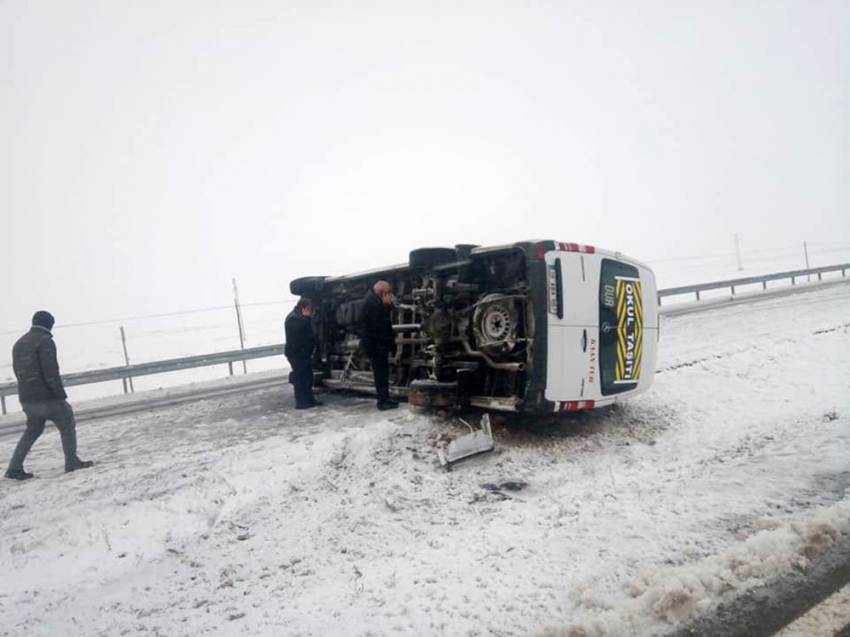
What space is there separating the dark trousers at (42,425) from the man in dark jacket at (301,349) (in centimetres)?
253

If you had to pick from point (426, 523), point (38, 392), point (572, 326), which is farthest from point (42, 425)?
point (572, 326)

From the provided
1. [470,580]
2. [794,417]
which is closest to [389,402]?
[470,580]

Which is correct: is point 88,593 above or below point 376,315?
below

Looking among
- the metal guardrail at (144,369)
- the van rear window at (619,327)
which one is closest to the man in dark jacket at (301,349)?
the van rear window at (619,327)

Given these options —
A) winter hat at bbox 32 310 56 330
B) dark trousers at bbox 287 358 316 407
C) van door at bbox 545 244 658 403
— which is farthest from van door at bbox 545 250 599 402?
winter hat at bbox 32 310 56 330

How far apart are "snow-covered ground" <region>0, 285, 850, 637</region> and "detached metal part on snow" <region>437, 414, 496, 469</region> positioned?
10 centimetres

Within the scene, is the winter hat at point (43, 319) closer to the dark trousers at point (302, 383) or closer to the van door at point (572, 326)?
the dark trousers at point (302, 383)

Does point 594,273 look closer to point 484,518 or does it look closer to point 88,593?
point 484,518

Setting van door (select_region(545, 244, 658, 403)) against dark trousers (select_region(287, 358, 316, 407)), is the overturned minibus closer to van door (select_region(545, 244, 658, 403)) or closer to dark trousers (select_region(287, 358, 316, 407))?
van door (select_region(545, 244, 658, 403))

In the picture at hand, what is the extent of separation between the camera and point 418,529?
3.44 meters

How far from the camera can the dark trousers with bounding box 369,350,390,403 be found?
20.0 ft

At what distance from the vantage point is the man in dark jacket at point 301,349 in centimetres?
690

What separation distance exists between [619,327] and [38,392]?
18.7 ft

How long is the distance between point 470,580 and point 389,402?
3.70m
